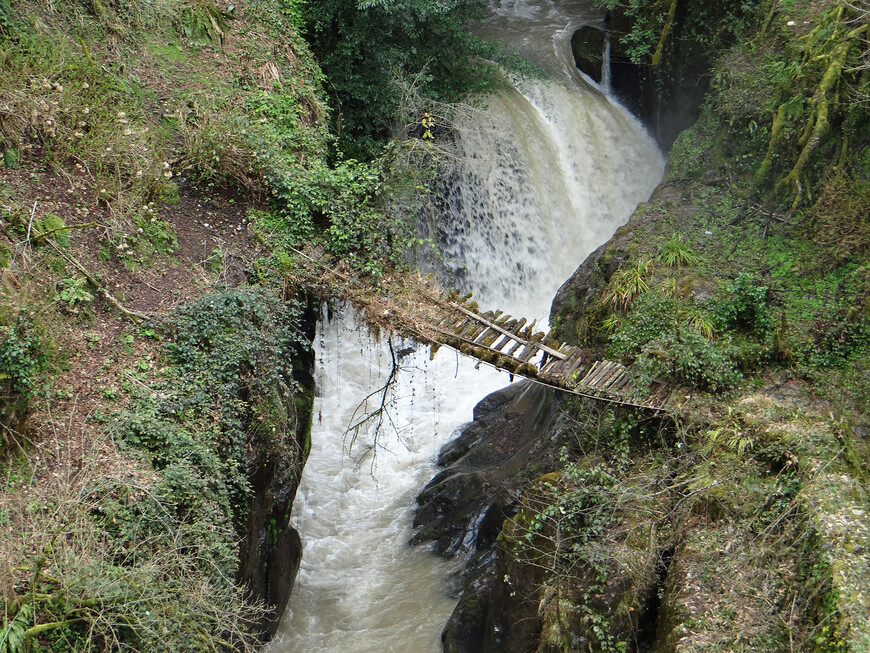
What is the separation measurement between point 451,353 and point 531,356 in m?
5.02

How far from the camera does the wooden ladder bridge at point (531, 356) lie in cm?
770

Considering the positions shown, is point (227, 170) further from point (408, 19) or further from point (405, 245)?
point (408, 19)

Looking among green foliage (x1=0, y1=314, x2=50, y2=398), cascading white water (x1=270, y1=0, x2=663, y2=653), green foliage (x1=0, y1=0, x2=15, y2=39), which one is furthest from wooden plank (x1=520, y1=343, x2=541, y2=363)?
green foliage (x1=0, y1=0, x2=15, y2=39)

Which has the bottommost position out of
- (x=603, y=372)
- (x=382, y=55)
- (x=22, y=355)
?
(x=603, y=372)

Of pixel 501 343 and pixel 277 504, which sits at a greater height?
pixel 501 343

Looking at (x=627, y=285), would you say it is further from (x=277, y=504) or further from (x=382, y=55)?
(x=382, y=55)

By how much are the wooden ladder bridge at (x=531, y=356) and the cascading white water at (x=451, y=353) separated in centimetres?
169

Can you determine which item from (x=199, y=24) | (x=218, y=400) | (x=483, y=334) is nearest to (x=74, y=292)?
(x=218, y=400)

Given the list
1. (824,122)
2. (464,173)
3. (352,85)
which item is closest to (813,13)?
(824,122)

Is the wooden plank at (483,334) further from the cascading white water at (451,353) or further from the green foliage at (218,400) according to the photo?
the green foliage at (218,400)

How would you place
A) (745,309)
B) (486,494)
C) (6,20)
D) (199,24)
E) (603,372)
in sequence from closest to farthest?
(603,372) → (6,20) → (745,309) → (486,494) → (199,24)

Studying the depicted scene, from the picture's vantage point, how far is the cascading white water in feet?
29.6

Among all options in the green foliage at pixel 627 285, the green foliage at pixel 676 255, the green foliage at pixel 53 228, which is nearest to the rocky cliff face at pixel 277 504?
the green foliage at pixel 53 228

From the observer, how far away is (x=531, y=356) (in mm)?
8008
